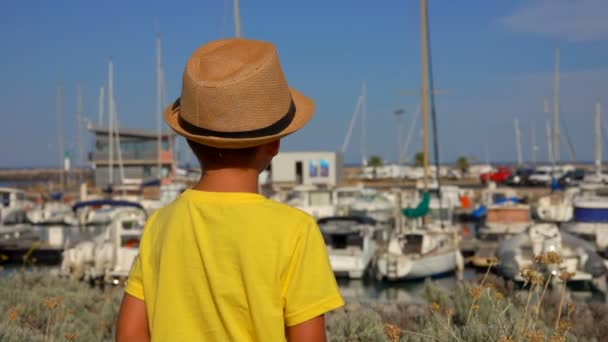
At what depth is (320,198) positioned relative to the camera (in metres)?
34.0

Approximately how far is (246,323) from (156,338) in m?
0.30

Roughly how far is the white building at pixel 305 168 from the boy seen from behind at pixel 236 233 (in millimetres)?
51577

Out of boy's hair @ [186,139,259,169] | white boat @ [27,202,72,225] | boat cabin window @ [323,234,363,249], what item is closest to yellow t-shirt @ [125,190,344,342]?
boy's hair @ [186,139,259,169]

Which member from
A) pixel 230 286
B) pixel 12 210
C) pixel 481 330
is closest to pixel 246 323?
pixel 230 286

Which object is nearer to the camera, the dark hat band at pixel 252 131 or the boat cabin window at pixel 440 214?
the dark hat band at pixel 252 131

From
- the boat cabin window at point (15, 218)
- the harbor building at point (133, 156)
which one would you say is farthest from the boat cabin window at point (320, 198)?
the harbor building at point (133, 156)

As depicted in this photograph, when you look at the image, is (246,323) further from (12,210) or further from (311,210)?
(12,210)

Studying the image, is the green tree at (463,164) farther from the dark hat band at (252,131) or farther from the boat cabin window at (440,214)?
the dark hat band at (252,131)

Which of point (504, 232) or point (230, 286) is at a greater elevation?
point (230, 286)

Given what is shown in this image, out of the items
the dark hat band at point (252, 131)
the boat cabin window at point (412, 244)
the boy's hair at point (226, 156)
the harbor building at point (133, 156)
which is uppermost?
the harbor building at point (133, 156)

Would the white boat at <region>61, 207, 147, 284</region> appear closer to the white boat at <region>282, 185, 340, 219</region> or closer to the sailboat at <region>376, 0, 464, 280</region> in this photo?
the sailboat at <region>376, 0, 464, 280</region>

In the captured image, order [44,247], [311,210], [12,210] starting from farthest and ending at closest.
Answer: [12,210] < [311,210] < [44,247]

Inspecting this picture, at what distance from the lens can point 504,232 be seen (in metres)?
27.5

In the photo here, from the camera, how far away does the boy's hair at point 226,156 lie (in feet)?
7.71
